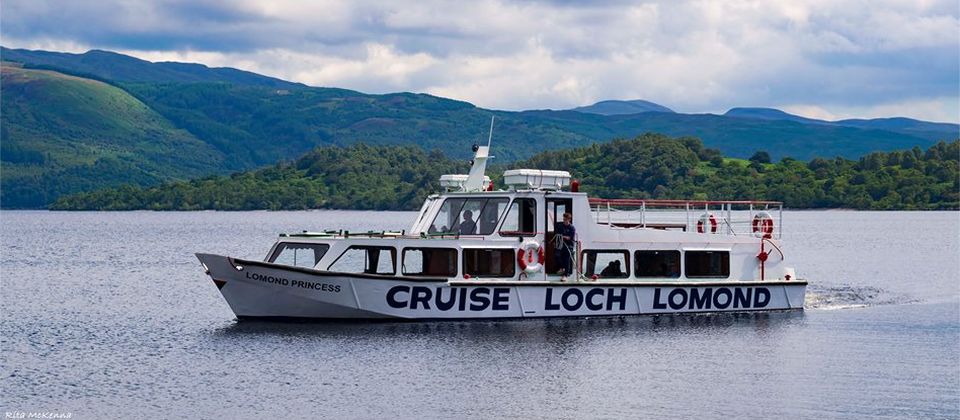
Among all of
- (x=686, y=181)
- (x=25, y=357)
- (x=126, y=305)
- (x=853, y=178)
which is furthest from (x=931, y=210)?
(x=25, y=357)

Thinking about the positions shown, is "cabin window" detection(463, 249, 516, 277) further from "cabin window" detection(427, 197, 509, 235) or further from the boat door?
the boat door

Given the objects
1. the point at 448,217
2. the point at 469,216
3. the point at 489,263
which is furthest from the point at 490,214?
the point at 489,263

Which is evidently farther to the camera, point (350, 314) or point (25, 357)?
point (350, 314)

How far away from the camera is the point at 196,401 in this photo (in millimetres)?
27531

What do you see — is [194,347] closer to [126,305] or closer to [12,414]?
[12,414]

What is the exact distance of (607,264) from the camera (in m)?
38.4

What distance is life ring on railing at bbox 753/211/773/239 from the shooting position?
1604 inches

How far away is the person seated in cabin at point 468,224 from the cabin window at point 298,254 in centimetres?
398

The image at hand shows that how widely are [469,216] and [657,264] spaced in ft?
18.6

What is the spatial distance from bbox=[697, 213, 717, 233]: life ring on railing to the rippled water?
329 centimetres

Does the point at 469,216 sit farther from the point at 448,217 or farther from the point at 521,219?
the point at 521,219

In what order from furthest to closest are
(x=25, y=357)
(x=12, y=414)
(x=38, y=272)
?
1. (x=38, y=272)
2. (x=25, y=357)
3. (x=12, y=414)

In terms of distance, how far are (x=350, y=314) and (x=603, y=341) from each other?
6623mm

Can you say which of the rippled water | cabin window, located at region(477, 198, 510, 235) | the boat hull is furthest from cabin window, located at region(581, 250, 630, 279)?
cabin window, located at region(477, 198, 510, 235)
